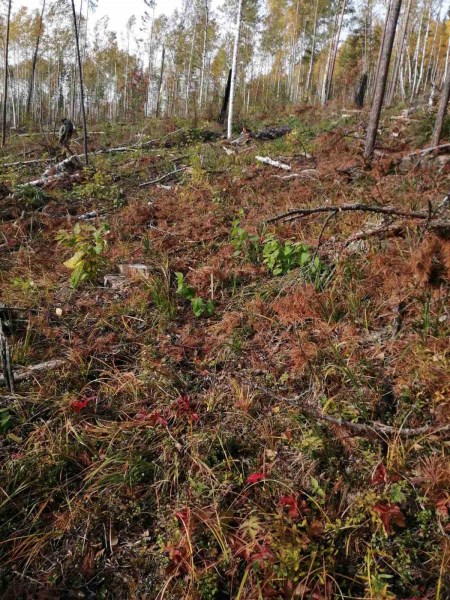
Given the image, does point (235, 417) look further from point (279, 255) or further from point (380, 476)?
point (279, 255)

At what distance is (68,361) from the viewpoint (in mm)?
3049

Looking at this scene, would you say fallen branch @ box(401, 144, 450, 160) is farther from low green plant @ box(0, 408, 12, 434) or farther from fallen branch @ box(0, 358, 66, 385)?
low green plant @ box(0, 408, 12, 434)

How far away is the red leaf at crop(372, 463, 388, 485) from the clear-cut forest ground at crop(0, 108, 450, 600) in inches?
0.6

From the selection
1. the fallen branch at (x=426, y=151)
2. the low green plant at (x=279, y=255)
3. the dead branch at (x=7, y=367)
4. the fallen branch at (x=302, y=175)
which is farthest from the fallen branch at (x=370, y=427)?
the fallen branch at (x=426, y=151)

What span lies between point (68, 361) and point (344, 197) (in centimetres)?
462

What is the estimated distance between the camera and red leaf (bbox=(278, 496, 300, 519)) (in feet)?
6.35

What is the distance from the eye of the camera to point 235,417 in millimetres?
2594

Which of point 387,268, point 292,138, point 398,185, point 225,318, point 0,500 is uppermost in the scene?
point 292,138

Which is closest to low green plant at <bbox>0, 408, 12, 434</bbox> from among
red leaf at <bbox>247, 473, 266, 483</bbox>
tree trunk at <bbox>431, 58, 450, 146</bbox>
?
red leaf at <bbox>247, 473, 266, 483</bbox>

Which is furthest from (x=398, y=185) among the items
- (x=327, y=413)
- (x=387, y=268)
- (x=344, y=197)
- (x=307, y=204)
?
(x=327, y=413)

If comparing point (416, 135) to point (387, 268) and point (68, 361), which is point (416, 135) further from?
point (68, 361)

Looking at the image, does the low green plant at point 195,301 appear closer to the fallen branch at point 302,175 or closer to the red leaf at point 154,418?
the red leaf at point 154,418

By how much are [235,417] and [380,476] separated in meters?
1.00

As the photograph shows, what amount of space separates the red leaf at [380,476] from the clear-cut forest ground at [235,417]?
0.05 ft
